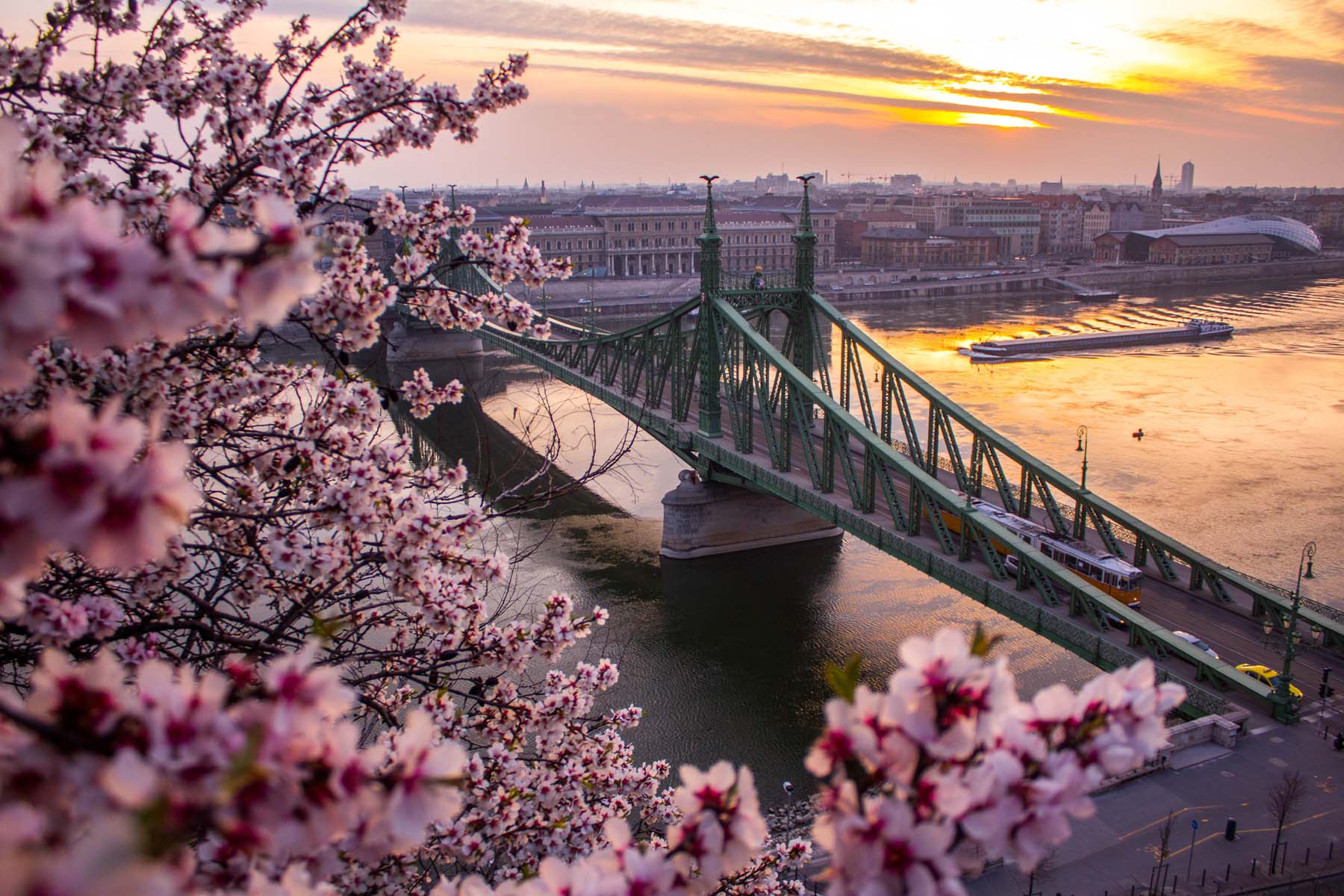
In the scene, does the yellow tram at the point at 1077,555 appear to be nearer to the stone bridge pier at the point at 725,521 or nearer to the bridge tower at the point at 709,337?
the stone bridge pier at the point at 725,521

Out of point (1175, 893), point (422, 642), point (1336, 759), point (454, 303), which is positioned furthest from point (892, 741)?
point (1336, 759)

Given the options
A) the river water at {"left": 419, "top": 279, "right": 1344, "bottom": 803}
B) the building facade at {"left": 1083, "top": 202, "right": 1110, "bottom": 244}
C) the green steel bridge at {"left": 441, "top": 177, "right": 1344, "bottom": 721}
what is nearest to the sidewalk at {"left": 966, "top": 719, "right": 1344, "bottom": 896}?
the green steel bridge at {"left": 441, "top": 177, "right": 1344, "bottom": 721}

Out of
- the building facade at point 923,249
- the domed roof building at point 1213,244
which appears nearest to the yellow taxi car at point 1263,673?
the building facade at point 923,249

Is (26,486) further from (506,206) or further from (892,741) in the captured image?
(506,206)

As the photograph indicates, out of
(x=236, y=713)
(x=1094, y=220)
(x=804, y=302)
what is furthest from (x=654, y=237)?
(x=236, y=713)

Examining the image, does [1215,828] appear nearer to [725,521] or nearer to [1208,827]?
[1208,827]

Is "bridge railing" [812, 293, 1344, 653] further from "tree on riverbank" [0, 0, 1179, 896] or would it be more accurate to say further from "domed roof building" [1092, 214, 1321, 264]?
Answer: "domed roof building" [1092, 214, 1321, 264]
